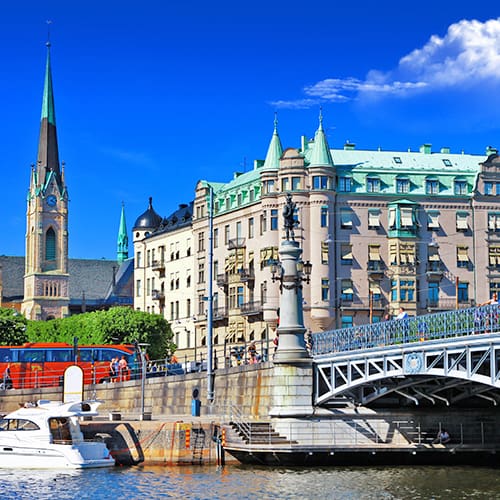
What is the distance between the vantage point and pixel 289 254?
55.3 meters

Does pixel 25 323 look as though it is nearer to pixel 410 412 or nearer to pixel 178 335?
pixel 178 335

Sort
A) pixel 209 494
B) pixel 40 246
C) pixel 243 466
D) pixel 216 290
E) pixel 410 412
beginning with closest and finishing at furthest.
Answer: pixel 209 494, pixel 243 466, pixel 410 412, pixel 216 290, pixel 40 246

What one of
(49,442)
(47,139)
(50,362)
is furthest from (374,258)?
(47,139)

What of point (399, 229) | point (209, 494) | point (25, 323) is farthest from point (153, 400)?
point (25, 323)

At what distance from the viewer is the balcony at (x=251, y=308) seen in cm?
10262

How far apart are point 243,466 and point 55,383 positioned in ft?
93.4

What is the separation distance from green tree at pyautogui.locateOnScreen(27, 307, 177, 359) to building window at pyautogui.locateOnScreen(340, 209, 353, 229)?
24.5 m

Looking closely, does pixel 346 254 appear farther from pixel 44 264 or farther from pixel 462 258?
pixel 44 264

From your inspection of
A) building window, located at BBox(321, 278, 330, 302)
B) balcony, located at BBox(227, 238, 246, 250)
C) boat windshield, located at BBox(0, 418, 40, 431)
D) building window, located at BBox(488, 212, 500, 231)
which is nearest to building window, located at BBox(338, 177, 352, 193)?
building window, located at BBox(321, 278, 330, 302)

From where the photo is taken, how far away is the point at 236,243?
108062 millimetres

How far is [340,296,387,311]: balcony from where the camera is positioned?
Answer: 98625 millimetres

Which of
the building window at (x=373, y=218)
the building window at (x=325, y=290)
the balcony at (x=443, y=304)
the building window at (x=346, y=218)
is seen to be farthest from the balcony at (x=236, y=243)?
the balcony at (x=443, y=304)

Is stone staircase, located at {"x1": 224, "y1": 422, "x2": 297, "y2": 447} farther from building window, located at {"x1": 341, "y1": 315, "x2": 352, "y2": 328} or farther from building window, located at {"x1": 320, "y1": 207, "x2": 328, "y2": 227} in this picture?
building window, located at {"x1": 320, "y1": 207, "x2": 328, "y2": 227}

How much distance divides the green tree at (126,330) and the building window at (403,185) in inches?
1155
